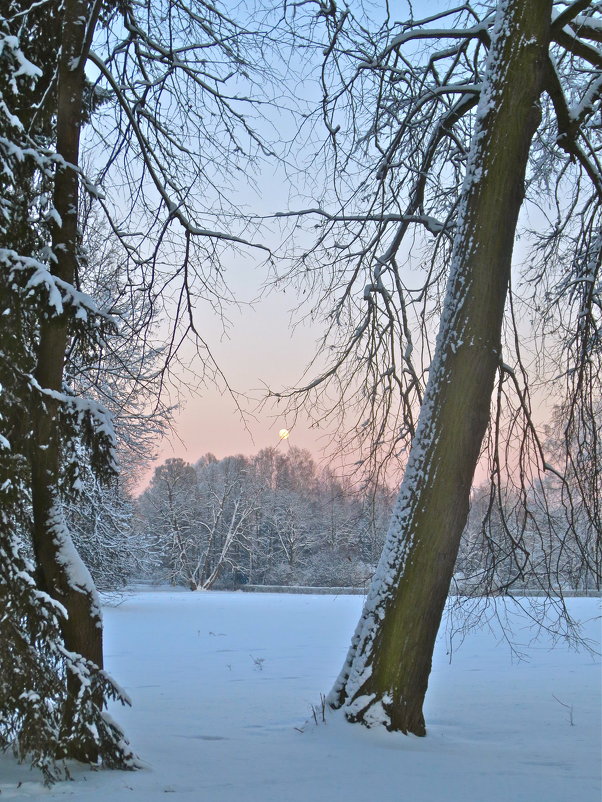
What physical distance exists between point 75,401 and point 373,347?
3672 millimetres

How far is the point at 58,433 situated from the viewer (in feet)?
13.1

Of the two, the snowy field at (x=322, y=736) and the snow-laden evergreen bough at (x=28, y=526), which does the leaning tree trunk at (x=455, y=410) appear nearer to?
the snowy field at (x=322, y=736)

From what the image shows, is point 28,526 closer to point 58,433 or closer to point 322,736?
point 58,433

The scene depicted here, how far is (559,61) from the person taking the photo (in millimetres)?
6621

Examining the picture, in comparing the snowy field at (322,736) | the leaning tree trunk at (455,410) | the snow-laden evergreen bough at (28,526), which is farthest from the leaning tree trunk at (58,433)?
the leaning tree trunk at (455,410)

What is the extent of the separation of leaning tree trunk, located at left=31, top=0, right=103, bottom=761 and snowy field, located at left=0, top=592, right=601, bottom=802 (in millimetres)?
725

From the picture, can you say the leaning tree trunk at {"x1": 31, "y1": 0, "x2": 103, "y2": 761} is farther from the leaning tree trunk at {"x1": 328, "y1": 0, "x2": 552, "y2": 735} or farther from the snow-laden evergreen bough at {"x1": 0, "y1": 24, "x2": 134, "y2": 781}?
the leaning tree trunk at {"x1": 328, "y1": 0, "x2": 552, "y2": 735}

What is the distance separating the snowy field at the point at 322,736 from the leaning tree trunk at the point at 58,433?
0.73m

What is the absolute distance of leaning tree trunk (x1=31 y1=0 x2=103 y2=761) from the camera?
152 inches

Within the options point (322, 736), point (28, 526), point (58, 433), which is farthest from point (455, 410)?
point (28, 526)

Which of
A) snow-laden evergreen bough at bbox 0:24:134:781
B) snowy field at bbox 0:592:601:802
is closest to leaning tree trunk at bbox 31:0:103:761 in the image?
snow-laden evergreen bough at bbox 0:24:134:781

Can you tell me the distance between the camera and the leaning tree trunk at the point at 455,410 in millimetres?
4660

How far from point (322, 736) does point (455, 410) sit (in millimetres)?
2300

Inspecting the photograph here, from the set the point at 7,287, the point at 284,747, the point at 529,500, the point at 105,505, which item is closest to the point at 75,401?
the point at 7,287
